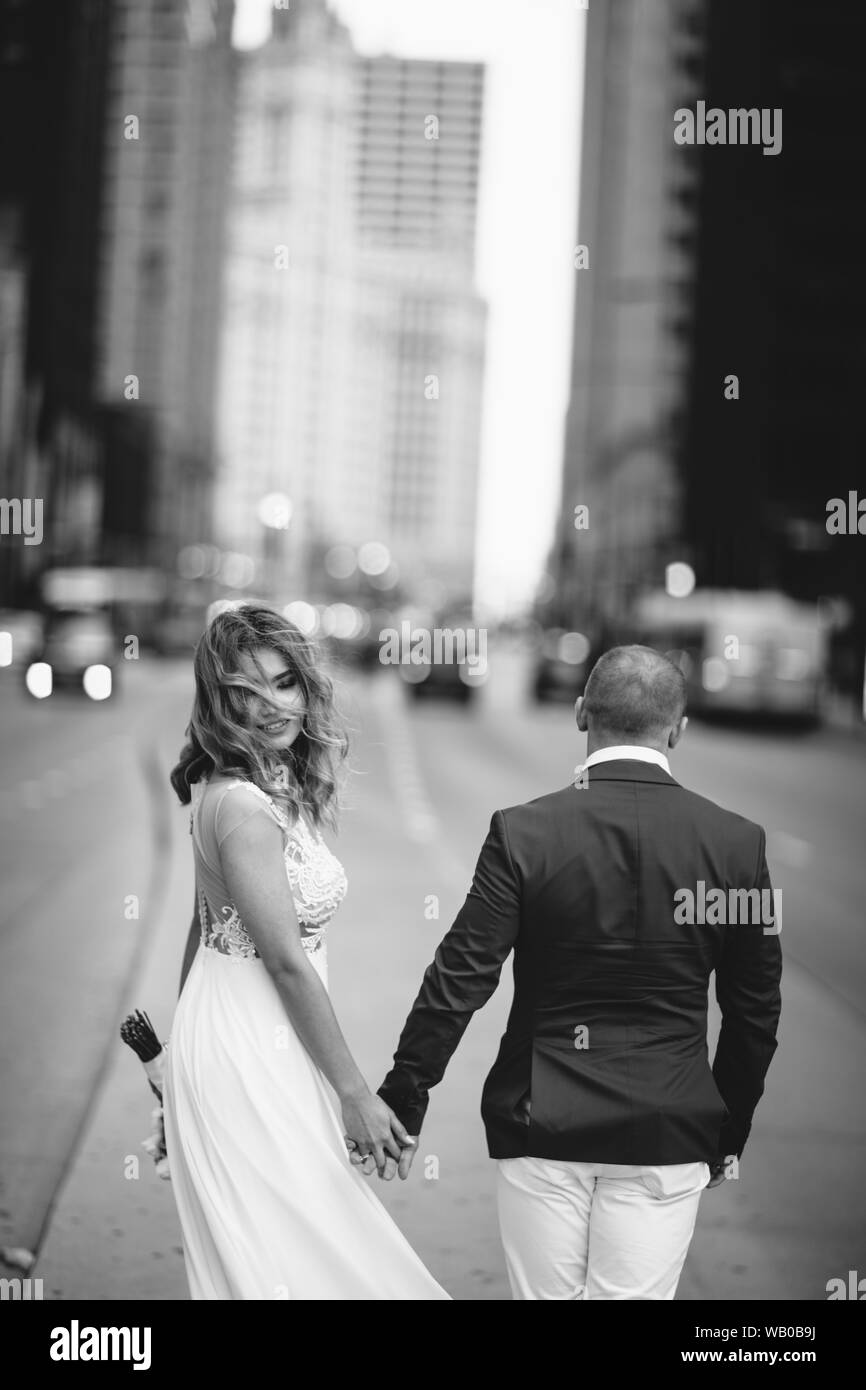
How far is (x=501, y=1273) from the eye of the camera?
15.1 feet

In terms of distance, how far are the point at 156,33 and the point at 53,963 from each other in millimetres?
121496

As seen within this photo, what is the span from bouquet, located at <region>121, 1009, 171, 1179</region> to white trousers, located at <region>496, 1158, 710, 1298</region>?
0.81 m

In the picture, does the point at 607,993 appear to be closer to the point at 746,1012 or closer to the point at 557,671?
the point at 746,1012

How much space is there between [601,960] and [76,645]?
1375 inches

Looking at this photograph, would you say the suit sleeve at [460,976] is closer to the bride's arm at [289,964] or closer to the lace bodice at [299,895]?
the bride's arm at [289,964]

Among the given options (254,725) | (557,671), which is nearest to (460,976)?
(254,725)

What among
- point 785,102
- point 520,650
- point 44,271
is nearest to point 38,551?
point 44,271

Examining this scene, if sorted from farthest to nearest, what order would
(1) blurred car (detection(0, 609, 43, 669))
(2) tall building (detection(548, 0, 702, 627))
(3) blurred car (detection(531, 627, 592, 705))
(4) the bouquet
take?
1. (2) tall building (detection(548, 0, 702, 627))
2. (1) blurred car (detection(0, 609, 43, 669))
3. (3) blurred car (detection(531, 627, 592, 705))
4. (4) the bouquet

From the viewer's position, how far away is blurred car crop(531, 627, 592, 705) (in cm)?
4325

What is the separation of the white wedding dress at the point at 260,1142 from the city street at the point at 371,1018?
58 centimetres

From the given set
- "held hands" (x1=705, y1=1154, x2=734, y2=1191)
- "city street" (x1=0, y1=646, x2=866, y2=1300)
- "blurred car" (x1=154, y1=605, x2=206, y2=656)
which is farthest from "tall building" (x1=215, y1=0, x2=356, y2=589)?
"held hands" (x1=705, y1=1154, x2=734, y2=1191)

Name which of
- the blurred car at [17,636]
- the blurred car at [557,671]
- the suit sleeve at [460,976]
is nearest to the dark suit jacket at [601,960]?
the suit sleeve at [460,976]

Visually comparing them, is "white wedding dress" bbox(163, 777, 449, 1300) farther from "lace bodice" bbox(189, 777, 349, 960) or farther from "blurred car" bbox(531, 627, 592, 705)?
"blurred car" bbox(531, 627, 592, 705)

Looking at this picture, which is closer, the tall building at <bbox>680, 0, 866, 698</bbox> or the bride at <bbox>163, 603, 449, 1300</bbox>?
the bride at <bbox>163, 603, 449, 1300</bbox>
